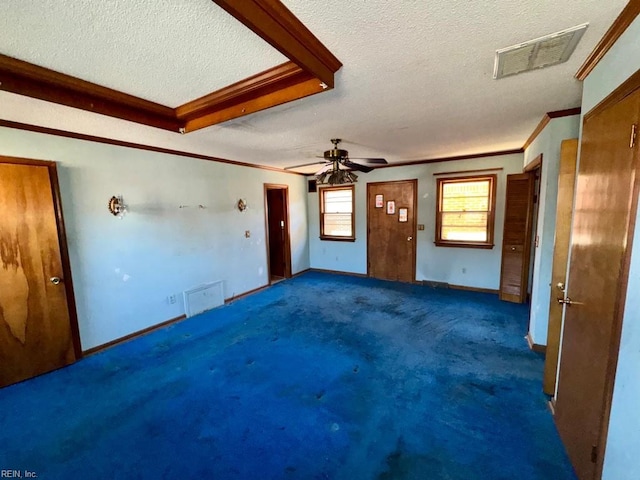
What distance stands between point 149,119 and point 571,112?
3.76 meters

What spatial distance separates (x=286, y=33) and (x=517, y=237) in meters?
4.24

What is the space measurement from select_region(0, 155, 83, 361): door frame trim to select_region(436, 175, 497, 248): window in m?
5.26

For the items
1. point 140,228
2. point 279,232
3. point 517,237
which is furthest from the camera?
point 279,232

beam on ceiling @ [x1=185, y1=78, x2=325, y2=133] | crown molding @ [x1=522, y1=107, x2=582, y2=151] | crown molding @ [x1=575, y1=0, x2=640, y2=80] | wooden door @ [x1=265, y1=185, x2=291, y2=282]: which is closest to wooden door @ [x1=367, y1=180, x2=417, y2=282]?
wooden door @ [x1=265, y1=185, x2=291, y2=282]

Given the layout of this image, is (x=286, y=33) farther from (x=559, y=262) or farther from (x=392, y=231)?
(x=392, y=231)

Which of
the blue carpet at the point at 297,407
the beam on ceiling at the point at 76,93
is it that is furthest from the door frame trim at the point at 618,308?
the beam on ceiling at the point at 76,93

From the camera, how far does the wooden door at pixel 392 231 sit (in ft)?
16.8

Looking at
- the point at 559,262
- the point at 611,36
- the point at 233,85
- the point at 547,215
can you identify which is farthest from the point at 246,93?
the point at 547,215

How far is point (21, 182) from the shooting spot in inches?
94.7

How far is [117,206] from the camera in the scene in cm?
305

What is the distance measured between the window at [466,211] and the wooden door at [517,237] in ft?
1.35

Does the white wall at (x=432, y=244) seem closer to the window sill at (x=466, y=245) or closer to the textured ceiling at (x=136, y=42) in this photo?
the window sill at (x=466, y=245)

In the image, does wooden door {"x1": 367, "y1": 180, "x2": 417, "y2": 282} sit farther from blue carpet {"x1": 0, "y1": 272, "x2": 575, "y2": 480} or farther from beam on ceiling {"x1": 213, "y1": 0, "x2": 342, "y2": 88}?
beam on ceiling {"x1": 213, "y1": 0, "x2": 342, "y2": 88}

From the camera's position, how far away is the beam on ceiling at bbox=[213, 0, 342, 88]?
1.07 m
